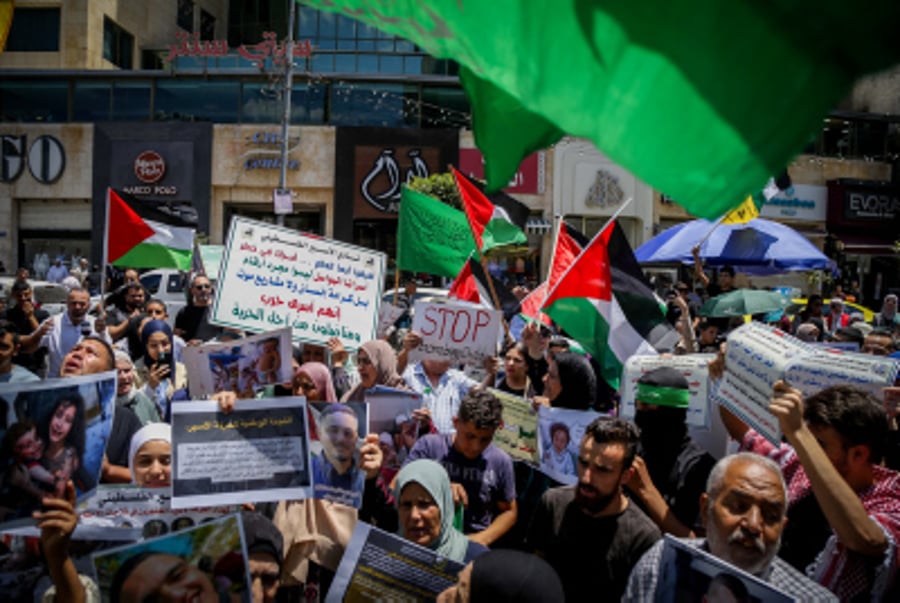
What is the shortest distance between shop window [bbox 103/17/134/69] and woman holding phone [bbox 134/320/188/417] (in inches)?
1277

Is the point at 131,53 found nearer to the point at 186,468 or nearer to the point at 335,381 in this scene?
the point at 335,381

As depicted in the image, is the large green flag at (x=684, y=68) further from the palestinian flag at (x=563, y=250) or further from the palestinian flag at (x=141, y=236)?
the palestinian flag at (x=141, y=236)

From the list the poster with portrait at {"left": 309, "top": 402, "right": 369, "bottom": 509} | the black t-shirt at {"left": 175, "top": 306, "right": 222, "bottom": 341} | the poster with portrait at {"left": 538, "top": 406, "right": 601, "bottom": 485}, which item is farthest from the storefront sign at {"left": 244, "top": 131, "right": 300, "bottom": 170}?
the poster with portrait at {"left": 309, "top": 402, "right": 369, "bottom": 509}

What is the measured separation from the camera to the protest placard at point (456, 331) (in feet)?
19.7

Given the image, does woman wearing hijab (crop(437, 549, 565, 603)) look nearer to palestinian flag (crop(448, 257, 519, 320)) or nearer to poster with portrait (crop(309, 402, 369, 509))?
poster with portrait (crop(309, 402, 369, 509))

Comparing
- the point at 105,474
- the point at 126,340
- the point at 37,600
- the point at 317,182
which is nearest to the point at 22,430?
the point at 37,600

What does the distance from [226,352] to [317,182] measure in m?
27.9

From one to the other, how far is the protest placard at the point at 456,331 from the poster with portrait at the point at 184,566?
3415 millimetres

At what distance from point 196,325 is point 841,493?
6.20m

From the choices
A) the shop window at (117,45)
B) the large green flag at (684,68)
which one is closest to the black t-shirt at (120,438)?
the large green flag at (684,68)

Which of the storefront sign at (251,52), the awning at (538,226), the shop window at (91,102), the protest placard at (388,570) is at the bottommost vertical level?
the protest placard at (388,570)

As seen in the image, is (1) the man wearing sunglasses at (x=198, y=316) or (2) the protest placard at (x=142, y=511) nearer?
(2) the protest placard at (x=142, y=511)

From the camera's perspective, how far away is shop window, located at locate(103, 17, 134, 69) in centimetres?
3466

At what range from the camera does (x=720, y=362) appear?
3.92 meters
